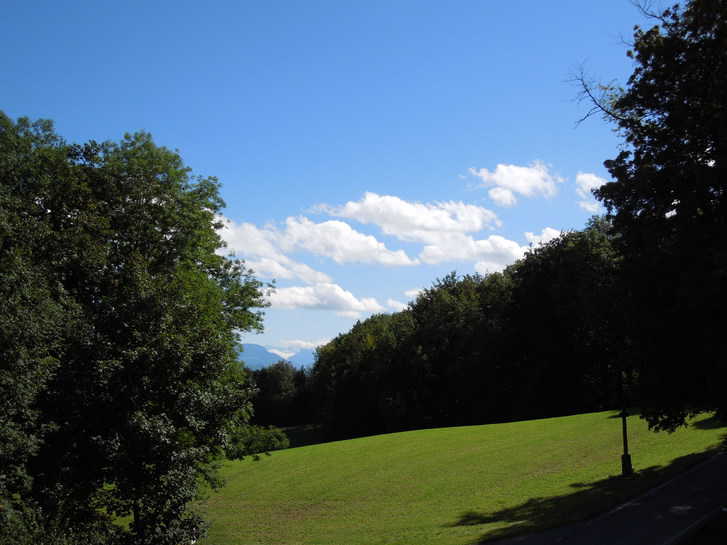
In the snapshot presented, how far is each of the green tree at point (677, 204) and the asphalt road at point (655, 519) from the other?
2.45 meters

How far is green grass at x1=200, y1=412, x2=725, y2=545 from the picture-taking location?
19.7 metres

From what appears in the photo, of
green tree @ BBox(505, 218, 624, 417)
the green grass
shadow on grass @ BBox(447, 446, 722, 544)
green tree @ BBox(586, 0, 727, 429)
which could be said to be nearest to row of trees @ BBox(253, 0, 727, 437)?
green tree @ BBox(586, 0, 727, 429)

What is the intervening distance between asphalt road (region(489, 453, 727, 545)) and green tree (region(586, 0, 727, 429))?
245cm

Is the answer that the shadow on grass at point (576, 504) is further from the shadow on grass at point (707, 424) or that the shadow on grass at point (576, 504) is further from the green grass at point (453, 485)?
the shadow on grass at point (707, 424)

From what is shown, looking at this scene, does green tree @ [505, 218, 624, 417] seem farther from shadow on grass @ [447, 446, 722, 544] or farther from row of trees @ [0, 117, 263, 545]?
row of trees @ [0, 117, 263, 545]

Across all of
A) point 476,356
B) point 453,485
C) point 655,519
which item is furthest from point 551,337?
point 655,519

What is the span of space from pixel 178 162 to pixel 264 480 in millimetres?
22181

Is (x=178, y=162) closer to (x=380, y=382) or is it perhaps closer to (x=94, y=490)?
(x=94, y=490)

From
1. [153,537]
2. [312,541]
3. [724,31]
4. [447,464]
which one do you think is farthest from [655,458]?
[153,537]

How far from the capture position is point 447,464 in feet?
112

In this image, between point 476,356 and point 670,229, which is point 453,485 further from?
point 476,356

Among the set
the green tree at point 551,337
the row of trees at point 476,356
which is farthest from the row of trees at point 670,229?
the green tree at point 551,337

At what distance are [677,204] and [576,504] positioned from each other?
974cm

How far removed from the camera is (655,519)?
1501 centimetres
